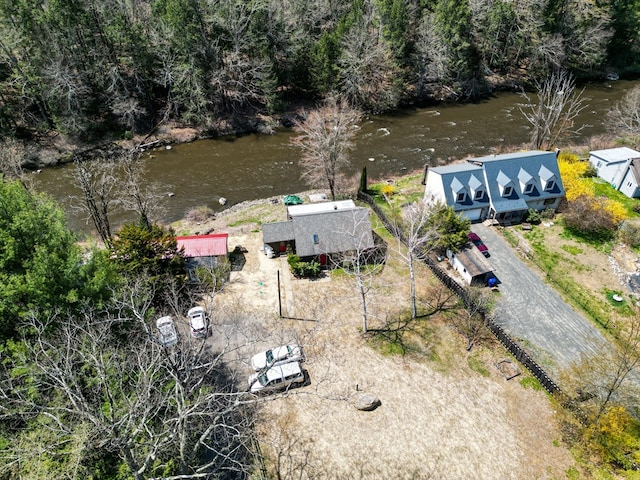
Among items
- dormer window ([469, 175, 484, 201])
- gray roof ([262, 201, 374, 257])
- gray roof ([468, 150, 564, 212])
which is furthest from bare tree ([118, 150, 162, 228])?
gray roof ([468, 150, 564, 212])

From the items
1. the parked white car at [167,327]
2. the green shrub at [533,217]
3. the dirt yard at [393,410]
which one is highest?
the parked white car at [167,327]

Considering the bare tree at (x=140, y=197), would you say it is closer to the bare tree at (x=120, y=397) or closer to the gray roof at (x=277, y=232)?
the gray roof at (x=277, y=232)

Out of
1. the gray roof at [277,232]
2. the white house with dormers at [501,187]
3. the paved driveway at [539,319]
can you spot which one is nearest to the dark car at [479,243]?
the paved driveway at [539,319]

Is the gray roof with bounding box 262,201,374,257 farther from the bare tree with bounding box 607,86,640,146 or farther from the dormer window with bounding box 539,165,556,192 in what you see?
the bare tree with bounding box 607,86,640,146

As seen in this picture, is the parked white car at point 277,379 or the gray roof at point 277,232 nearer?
the parked white car at point 277,379

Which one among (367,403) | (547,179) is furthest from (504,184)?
(367,403)

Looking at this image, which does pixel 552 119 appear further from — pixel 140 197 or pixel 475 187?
pixel 140 197

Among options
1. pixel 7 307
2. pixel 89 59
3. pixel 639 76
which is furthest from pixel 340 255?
pixel 639 76
